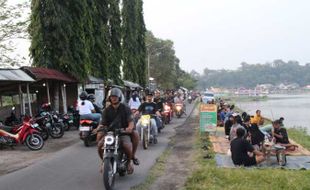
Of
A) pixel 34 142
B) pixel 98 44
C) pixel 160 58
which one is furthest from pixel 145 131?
pixel 160 58

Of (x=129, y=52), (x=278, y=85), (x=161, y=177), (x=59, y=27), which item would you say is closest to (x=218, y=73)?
(x=278, y=85)

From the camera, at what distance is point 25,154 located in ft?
44.2

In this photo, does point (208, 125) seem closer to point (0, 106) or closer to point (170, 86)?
point (0, 106)

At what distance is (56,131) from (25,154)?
14.0 ft

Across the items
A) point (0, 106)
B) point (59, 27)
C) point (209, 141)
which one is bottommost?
point (209, 141)

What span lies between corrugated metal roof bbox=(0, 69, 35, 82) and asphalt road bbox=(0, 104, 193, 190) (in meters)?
3.96

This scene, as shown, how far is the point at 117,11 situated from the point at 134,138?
3094 centimetres

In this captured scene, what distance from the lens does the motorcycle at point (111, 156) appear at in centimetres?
803

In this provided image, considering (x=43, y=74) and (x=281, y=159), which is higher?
(x=43, y=74)

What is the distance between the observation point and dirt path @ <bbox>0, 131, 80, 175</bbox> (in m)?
11.4

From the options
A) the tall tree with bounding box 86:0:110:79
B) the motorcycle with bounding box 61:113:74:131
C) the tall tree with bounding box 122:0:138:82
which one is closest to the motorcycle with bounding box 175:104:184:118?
the tall tree with bounding box 86:0:110:79

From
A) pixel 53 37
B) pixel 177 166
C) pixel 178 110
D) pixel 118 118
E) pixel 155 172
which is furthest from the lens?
pixel 178 110

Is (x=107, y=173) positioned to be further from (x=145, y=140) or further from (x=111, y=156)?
(x=145, y=140)

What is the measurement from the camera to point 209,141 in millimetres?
16625
